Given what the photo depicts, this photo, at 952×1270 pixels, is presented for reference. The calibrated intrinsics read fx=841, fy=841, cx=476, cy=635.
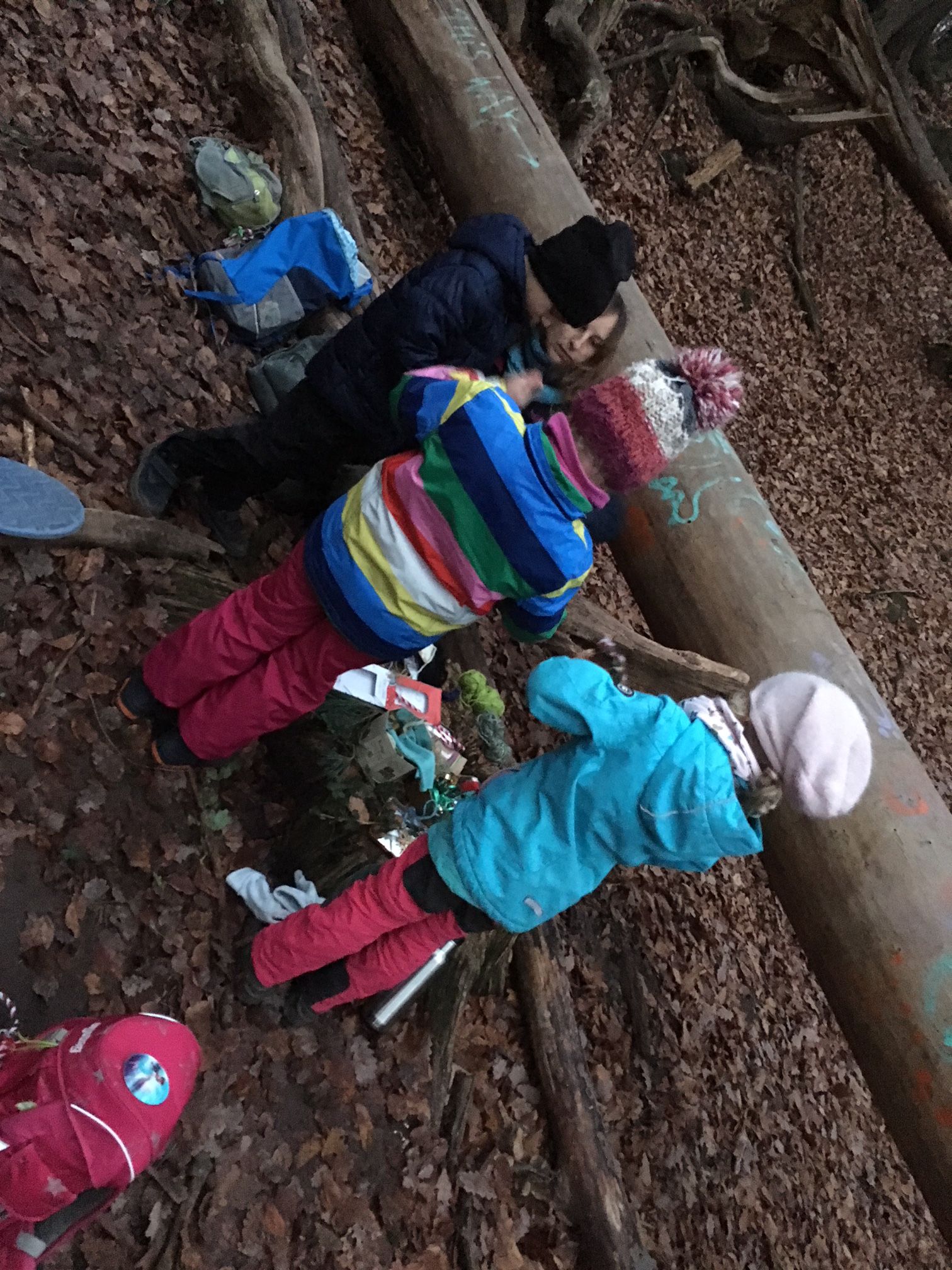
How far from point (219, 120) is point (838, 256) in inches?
246

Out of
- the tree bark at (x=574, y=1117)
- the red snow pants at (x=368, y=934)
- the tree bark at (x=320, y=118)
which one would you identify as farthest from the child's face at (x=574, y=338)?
the tree bark at (x=574, y=1117)

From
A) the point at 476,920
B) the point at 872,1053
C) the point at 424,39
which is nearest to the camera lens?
the point at 476,920

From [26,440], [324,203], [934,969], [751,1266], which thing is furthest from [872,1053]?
[324,203]

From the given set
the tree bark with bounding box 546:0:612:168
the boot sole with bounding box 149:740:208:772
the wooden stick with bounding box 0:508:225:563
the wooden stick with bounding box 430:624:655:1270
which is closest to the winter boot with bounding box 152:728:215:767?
the boot sole with bounding box 149:740:208:772

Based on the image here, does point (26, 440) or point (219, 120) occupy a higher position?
point (219, 120)

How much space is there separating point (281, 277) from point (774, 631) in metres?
2.96

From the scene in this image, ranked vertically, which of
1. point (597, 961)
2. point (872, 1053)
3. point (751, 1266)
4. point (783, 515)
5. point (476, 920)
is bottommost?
point (751, 1266)

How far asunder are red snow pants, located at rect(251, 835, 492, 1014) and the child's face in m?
1.77

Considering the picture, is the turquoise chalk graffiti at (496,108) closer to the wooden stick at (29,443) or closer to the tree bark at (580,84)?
the tree bark at (580,84)

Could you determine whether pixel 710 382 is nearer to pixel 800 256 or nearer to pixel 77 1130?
pixel 77 1130

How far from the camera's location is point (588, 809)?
248cm

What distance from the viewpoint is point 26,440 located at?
3271 mm

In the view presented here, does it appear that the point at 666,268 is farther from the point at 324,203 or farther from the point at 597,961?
the point at 597,961

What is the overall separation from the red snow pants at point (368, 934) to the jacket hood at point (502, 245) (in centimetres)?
200
